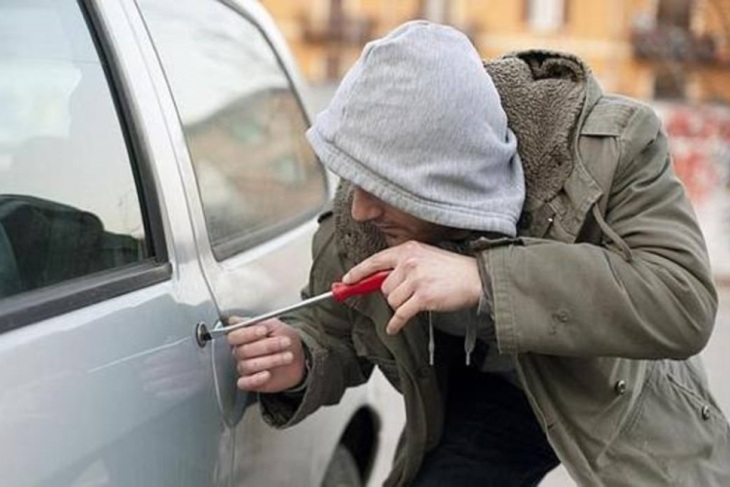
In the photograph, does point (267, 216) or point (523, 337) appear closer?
point (523, 337)

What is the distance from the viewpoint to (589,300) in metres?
1.89

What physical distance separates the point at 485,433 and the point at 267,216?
30.8 inches

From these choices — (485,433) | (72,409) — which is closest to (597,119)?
(485,433)

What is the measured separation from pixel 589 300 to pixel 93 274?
74 centimetres

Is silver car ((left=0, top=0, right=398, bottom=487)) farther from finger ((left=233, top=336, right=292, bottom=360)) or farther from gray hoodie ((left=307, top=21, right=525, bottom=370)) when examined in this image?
gray hoodie ((left=307, top=21, right=525, bottom=370))

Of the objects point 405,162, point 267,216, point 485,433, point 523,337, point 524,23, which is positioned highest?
point 405,162

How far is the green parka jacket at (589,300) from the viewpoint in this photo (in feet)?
6.21

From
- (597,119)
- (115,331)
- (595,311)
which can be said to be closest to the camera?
(115,331)

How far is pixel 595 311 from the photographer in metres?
1.89

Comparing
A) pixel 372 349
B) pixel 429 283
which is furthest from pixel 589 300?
pixel 372 349

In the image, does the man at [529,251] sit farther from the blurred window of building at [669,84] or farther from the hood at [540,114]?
the blurred window of building at [669,84]

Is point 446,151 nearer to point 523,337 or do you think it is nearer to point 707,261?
point 523,337

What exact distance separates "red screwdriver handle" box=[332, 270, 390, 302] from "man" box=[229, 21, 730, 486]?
0.05ft

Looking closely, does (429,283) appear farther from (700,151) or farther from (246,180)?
(700,151)
